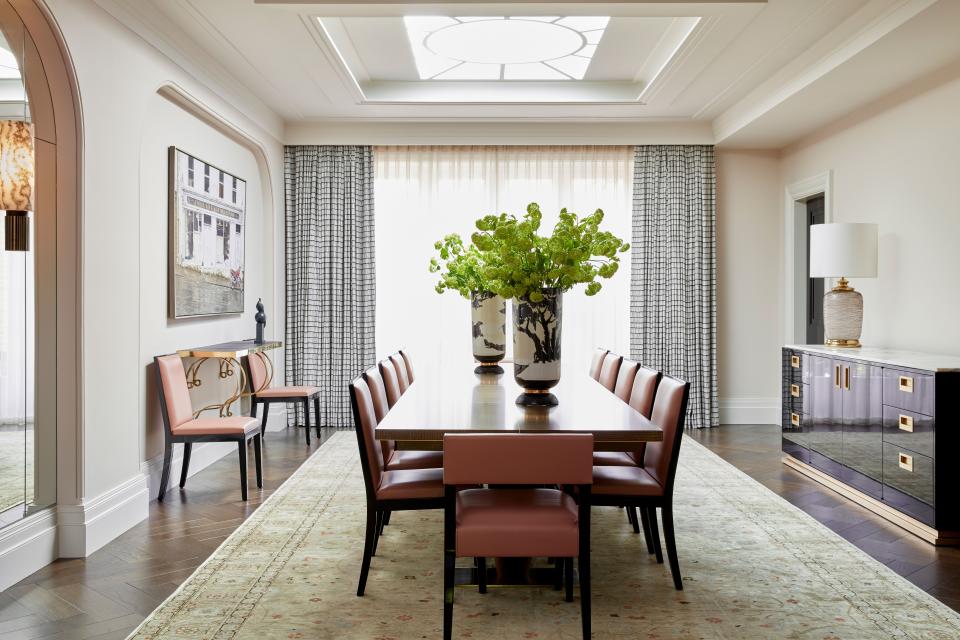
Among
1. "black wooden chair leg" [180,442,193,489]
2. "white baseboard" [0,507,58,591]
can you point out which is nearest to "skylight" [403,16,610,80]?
"black wooden chair leg" [180,442,193,489]

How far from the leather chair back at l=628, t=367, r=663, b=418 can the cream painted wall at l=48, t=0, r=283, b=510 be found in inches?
103

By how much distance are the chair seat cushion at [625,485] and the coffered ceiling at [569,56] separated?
248 centimetres

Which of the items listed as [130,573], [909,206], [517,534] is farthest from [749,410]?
[130,573]

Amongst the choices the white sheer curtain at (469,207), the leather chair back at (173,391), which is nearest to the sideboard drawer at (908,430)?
the white sheer curtain at (469,207)

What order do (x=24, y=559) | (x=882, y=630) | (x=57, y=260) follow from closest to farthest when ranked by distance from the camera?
(x=882, y=630) → (x=24, y=559) → (x=57, y=260)

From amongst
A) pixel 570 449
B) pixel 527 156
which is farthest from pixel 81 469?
pixel 527 156

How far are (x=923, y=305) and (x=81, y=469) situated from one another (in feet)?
16.1

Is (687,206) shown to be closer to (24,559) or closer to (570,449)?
(570,449)

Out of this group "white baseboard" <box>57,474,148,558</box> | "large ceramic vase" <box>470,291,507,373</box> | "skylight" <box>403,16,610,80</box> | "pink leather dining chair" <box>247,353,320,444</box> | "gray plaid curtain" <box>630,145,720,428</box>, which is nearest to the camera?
"white baseboard" <box>57,474,148,558</box>

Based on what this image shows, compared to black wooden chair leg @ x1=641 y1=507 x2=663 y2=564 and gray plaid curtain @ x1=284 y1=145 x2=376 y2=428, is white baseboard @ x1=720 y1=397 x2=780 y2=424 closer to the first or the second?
gray plaid curtain @ x1=284 y1=145 x2=376 y2=428

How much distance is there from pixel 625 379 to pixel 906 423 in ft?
4.88

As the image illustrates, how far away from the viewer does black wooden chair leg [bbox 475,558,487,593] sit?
2812mm

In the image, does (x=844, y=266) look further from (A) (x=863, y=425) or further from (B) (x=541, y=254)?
(B) (x=541, y=254)

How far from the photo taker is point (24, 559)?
3029 millimetres
